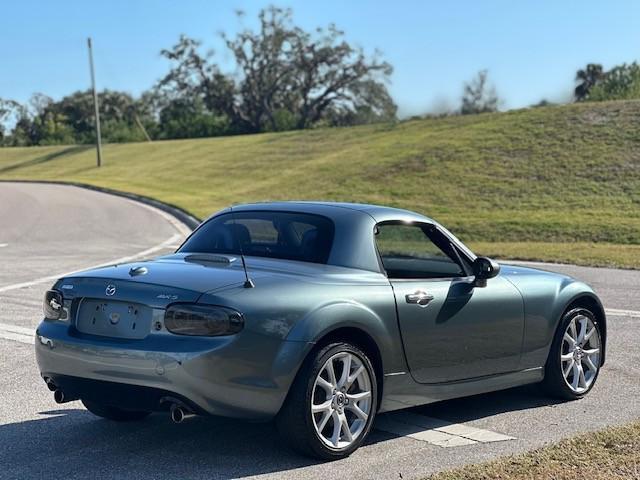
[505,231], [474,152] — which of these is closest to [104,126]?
[474,152]

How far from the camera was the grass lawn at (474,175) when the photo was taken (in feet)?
77.6

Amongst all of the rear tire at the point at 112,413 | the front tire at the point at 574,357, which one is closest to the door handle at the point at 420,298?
the front tire at the point at 574,357

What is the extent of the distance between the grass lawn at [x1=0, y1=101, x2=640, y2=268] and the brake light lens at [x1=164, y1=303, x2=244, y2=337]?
1357 centimetres

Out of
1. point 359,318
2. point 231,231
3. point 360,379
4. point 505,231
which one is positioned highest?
point 231,231

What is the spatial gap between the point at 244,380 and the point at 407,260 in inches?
91.3

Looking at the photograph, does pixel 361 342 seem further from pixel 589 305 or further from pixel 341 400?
pixel 589 305

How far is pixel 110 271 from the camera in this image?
205 inches

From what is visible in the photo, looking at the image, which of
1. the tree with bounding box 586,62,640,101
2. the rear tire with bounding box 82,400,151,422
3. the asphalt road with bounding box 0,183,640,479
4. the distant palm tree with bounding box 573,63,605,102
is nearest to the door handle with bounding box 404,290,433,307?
the asphalt road with bounding box 0,183,640,479

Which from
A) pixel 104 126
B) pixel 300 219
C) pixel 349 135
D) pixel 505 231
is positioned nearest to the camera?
pixel 300 219

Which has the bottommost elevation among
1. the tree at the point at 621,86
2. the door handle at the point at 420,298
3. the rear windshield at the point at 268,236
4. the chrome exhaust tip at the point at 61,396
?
the chrome exhaust tip at the point at 61,396

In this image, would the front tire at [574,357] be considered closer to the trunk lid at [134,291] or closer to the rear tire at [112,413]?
the trunk lid at [134,291]

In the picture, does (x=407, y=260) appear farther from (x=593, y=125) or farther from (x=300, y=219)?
(x=593, y=125)

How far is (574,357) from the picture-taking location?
6582mm

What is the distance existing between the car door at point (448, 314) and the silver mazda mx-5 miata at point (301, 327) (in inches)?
0.4
